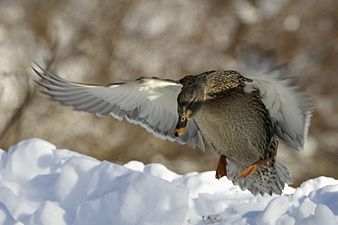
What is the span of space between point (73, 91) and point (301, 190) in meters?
1.45

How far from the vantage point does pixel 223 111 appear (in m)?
5.13

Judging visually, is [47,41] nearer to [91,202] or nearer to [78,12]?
[78,12]

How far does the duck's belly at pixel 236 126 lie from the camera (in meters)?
5.12

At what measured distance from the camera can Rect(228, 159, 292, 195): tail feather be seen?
17.8 ft

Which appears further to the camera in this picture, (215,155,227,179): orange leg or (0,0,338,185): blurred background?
(0,0,338,185): blurred background

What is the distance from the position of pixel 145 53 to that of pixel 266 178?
4.08 meters

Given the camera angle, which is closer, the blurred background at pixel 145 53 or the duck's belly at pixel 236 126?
the duck's belly at pixel 236 126

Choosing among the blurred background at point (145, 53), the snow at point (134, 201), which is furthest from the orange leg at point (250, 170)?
the blurred background at point (145, 53)

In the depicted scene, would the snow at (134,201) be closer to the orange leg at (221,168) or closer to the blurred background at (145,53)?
the orange leg at (221,168)

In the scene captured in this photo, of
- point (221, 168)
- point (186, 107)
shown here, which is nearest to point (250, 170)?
point (221, 168)

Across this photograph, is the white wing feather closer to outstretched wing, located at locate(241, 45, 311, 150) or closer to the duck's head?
outstretched wing, located at locate(241, 45, 311, 150)

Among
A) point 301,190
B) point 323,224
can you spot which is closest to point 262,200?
point 301,190

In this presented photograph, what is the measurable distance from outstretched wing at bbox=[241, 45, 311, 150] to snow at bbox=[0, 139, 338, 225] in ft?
1.13

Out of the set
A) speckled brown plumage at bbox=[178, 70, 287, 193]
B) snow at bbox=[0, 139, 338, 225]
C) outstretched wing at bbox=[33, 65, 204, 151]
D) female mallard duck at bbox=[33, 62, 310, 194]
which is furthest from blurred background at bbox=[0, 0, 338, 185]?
snow at bbox=[0, 139, 338, 225]
